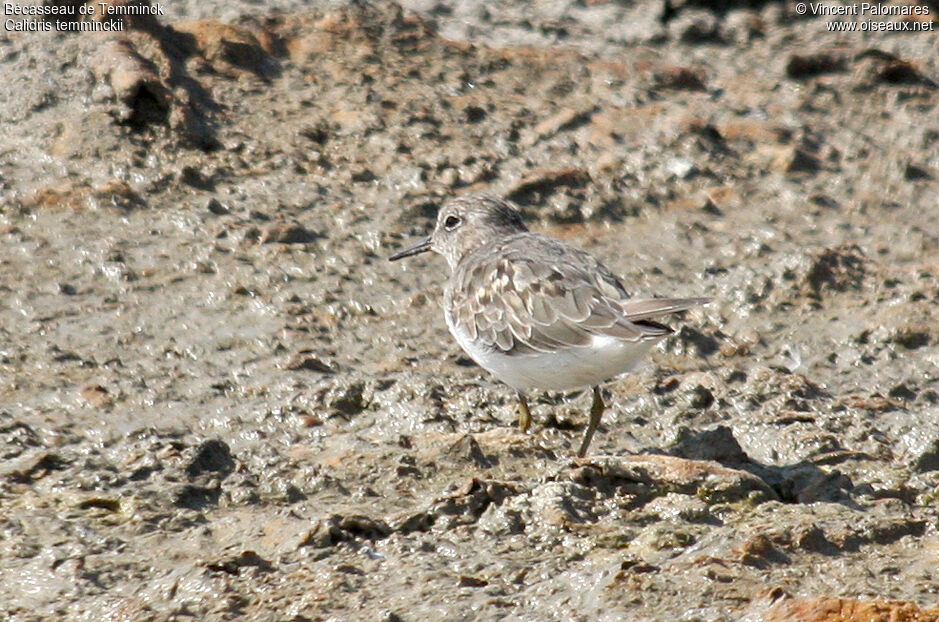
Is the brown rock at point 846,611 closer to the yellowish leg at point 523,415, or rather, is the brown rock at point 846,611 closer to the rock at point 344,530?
the rock at point 344,530

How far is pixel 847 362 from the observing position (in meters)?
7.25

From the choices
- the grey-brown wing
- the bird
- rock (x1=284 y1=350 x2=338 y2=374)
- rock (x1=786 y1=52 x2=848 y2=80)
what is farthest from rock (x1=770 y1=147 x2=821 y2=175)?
rock (x1=284 y1=350 x2=338 y2=374)

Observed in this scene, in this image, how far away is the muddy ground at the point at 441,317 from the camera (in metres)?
4.86

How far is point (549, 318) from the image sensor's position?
6.18 meters

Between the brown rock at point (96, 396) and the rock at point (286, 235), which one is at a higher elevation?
the rock at point (286, 235)

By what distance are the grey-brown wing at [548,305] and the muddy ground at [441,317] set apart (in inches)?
18.1

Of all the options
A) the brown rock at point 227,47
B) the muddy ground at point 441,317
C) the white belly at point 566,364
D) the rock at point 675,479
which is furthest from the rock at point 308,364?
the brown rock at point 227,47

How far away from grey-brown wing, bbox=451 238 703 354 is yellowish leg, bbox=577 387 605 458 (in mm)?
335

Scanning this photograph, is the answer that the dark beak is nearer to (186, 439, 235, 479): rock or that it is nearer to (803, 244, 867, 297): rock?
(186, 439, 235, 479): rock

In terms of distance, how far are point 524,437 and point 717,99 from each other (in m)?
4.51

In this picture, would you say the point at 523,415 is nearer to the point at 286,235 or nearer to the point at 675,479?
the point at 675,479

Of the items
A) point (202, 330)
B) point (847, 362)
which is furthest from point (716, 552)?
point (202, 330)

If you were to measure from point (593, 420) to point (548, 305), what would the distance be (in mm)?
582

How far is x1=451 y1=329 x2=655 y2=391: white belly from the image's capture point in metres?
5.88
